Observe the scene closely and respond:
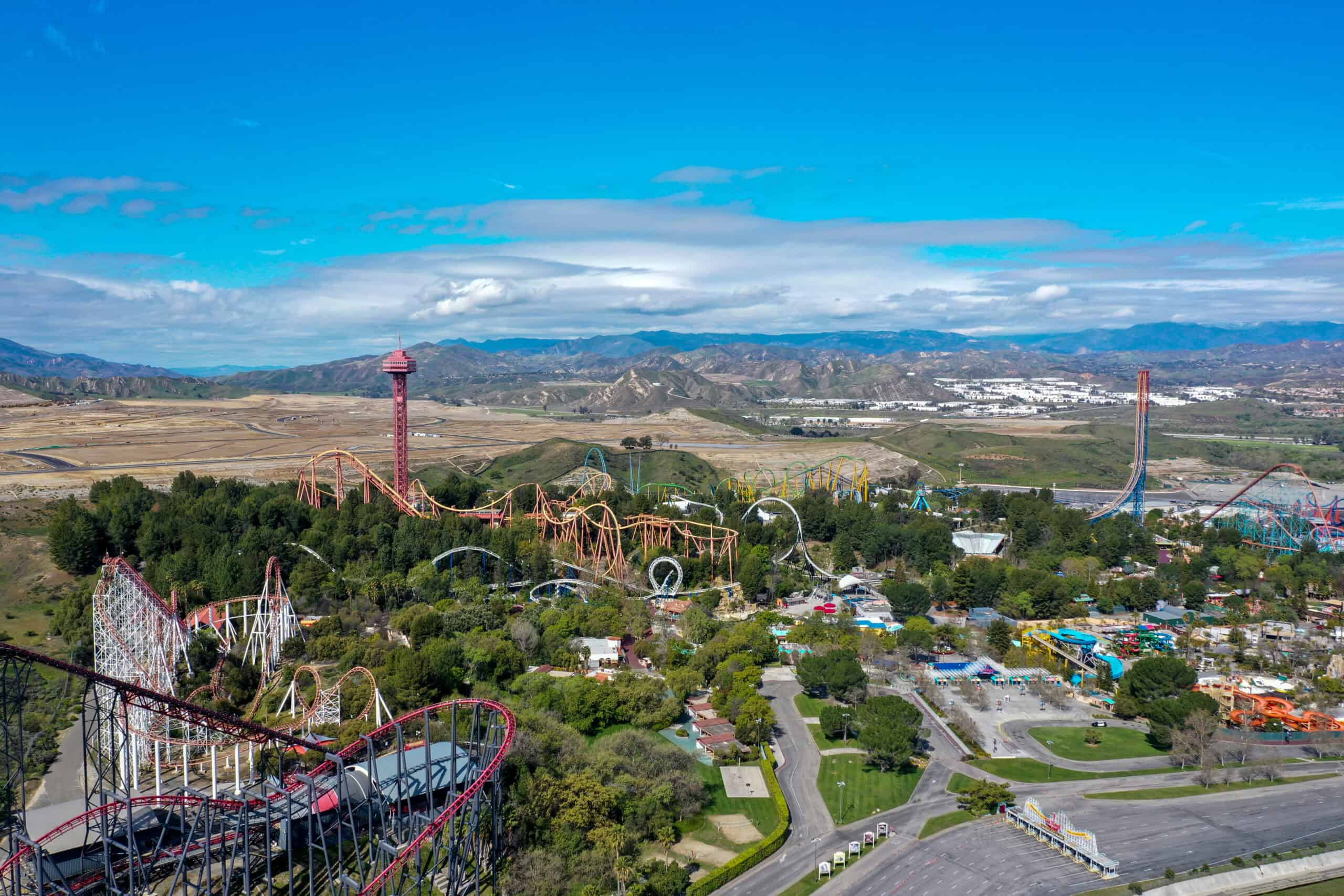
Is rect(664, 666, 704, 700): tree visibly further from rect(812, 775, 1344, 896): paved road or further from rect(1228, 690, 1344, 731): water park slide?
rect(1228, 690, 1344, 731): water park slide

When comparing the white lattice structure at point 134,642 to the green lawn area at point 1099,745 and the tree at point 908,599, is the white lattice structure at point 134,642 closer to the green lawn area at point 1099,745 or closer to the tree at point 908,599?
the green lawn area at point 1099,745

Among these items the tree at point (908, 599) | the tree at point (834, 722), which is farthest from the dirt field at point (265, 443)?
the tree at point (834, 722)

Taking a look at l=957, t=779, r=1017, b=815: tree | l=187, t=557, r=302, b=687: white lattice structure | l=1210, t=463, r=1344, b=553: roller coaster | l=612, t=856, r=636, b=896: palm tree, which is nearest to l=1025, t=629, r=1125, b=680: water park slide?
l=957, t=779, r=1017, b=815: tree

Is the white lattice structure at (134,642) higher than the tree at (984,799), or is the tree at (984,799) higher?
the white lattice structure at (134,642)

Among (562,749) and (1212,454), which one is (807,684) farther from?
(1212,454)

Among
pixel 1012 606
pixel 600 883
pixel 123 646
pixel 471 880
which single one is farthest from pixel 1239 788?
pixel 123 646

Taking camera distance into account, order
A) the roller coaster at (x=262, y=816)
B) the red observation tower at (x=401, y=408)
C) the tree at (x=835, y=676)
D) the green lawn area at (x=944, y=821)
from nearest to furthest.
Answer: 1. the roller coaster at (x=262, y=816)
2. the green lawn area at (x=944, y=821)
3. the tree at (x=835, y=676)
4. the red observation tower at (x=401, y=408)
